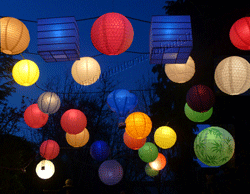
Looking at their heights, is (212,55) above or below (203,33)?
below

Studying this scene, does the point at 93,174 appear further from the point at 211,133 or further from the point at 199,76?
the point at 211,133

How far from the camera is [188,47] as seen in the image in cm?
402

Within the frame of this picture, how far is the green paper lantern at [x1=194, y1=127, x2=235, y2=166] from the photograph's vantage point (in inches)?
160

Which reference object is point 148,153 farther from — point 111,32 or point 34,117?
point 111,32

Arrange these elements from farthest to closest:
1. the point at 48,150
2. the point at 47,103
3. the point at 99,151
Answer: the point at 99,151 < the point at 48,150 < the point at 47,103

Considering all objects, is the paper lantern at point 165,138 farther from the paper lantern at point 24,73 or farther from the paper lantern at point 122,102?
the paper lantern at point 24,73

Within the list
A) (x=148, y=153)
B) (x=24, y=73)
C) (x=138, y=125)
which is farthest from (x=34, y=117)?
(x=148, y=153)

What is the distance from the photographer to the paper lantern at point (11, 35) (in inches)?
140

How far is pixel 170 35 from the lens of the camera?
3988mm

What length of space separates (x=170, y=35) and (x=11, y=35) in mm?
2301

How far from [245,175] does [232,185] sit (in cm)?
33

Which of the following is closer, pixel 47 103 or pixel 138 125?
pixel 138 125

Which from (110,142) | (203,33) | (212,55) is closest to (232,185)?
(212,55)

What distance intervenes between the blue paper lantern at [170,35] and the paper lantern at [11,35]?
1918 millimetres
